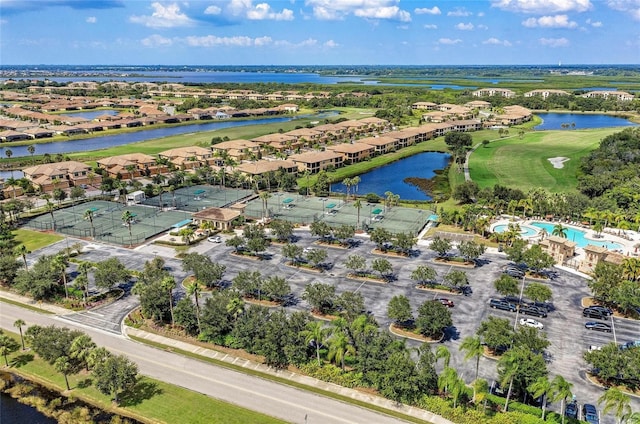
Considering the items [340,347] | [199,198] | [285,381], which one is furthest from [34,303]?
[199,198]

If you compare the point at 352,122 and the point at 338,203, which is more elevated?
the point at 352,122

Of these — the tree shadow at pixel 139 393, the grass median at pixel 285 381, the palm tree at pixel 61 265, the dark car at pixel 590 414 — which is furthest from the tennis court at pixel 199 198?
the dark car at pixel 590 414

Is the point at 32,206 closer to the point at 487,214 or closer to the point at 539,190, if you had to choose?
the point at 487,214

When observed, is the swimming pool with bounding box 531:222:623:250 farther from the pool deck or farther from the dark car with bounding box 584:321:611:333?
the dark car with bounding box 584:321:611:333

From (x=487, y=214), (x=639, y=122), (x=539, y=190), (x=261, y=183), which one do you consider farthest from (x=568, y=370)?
(x=639, y=122)

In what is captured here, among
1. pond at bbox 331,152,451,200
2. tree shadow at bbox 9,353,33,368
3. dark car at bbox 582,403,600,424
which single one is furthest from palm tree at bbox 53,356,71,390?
pond at bbox 331,152,451,200

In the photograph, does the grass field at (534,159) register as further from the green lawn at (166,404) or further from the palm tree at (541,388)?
the green lawn at (166,404)
